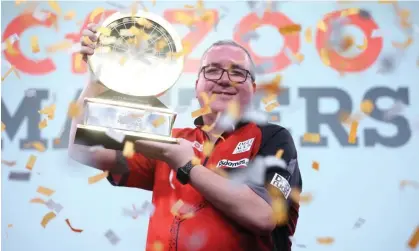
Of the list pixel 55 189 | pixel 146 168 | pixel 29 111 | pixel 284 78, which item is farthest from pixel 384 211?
pixel 29 111

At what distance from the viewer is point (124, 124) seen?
1.49m

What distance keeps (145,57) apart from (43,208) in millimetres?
1219

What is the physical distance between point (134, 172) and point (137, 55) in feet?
1.17

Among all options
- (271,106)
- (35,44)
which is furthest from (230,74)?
(35,44)

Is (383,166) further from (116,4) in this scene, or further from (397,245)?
(116,4)

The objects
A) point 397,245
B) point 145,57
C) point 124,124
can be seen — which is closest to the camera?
point 124,124

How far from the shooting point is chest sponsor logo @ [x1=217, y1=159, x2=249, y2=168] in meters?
1.61

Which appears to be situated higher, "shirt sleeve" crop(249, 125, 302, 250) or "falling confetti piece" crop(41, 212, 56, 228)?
"shirt sleeve" crop(249, 125, 302, 250)

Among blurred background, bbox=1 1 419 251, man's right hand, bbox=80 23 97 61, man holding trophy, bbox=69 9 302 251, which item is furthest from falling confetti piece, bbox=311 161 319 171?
man's right hand, bbox=80 23 97 61

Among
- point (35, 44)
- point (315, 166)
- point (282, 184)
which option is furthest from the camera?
point (35, 44)

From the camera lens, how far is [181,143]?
4.90 ft

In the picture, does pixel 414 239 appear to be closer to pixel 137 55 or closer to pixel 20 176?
pixel 137 55

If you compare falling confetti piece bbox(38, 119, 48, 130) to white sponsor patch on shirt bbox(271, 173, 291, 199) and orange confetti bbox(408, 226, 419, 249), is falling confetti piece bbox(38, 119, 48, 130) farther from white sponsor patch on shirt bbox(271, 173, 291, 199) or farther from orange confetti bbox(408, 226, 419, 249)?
orange confetti bbox(408, 226, 419, 249)

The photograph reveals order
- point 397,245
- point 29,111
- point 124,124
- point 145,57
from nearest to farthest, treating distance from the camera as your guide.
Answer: point 124,124 → point 145,57 → point 397,245 → point 29,111
